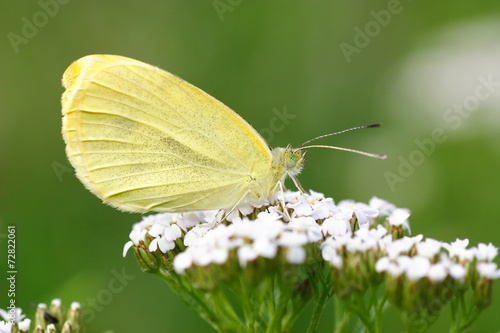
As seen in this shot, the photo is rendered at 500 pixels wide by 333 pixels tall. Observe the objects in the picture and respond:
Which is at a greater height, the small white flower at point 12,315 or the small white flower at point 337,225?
the small white flower at point 337,225

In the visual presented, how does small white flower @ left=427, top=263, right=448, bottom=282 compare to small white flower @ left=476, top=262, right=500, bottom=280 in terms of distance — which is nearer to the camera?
small white flower @ left=427, top=263, right=448, bottom=282

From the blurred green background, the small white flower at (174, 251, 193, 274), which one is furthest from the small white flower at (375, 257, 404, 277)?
the blurred green background

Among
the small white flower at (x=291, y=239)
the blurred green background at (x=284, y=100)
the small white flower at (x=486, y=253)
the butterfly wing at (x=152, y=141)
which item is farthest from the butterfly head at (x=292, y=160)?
the blurred green background at (x=284, y=100)

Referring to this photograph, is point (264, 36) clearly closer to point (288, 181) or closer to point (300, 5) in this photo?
point (300, 5)

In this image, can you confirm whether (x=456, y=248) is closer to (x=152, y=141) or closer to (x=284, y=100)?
(x=152, y=141)

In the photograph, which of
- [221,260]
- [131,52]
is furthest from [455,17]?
[221,260]

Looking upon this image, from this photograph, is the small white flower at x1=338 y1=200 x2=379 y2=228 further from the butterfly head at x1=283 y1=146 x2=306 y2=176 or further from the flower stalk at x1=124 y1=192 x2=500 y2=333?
the butterfly head at x1=283 y1=146 x2=306 y2=176

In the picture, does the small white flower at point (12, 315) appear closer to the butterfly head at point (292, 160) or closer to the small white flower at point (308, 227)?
the small white flower at point (308, 227)
